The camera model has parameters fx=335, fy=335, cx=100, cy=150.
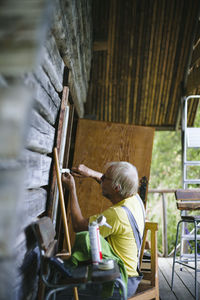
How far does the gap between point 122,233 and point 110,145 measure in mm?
2179

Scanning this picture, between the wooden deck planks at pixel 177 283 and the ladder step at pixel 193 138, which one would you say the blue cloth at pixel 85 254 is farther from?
the ladder step at pixel 193 138

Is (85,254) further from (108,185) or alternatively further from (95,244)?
(108,185)

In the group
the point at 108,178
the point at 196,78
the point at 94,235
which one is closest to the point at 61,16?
the point at 108,178

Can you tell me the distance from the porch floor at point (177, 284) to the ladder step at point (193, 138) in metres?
1.75

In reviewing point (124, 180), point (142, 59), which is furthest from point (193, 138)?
point (124, 180)

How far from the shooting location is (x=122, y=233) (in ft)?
7.16

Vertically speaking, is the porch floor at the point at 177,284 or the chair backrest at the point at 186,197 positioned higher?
the chair backrest at the point at 186,197

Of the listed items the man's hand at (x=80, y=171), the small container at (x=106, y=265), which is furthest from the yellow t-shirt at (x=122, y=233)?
the man's hand at (x=80, y=171)

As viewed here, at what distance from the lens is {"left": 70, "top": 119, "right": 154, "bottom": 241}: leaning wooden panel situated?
422 centimetres

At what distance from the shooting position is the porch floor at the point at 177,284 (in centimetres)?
350

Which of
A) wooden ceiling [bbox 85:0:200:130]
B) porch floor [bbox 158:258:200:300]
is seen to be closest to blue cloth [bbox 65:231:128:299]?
porch floor [bbox 158:258:200:300]

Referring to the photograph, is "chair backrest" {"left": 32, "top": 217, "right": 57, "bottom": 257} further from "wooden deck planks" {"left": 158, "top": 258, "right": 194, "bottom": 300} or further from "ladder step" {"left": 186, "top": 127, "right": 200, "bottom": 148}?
"ladder step" {"left": 186, "top": 127, "right": 200, "bottom": 148}

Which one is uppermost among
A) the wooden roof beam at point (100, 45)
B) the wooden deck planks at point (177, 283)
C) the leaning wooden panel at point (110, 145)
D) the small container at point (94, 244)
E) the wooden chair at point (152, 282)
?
the wooden roof beam at point (100, 45)

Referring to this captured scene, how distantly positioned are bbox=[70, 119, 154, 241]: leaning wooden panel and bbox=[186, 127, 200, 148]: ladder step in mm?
847
